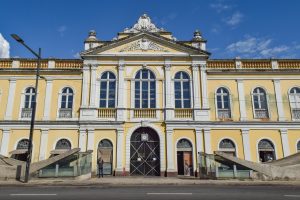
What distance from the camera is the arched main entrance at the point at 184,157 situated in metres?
20.0

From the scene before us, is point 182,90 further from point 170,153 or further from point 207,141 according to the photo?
point 170,153

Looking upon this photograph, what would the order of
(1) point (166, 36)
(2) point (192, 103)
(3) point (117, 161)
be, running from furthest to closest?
(1) point (166, 36)
(2) point (192, 103)
(3) point (117, 161)

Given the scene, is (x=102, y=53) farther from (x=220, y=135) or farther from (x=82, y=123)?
(x=220, y=135)

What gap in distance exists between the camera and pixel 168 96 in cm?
2119

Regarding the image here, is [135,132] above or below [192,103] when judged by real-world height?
below

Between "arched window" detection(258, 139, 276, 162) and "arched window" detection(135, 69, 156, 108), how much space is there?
8575mm

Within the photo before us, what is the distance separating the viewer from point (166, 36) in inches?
905

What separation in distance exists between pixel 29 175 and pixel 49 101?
25.2 feet

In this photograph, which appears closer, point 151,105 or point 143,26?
point 151,105

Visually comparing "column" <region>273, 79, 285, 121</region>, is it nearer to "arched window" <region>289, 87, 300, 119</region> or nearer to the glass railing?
"arched window" <region>289, 87, 300, 119</region>

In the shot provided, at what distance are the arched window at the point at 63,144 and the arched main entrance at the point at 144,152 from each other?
15.5 feet

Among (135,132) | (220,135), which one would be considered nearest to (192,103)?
(220,135)

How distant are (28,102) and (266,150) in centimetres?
1863

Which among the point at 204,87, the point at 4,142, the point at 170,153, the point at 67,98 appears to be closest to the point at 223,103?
the point at 204,87
